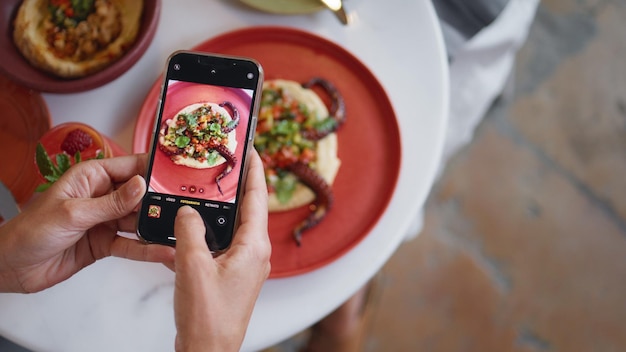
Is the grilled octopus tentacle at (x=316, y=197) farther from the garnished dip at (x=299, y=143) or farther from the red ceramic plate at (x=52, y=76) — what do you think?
the red ceramic plate at (x=52, y=76)

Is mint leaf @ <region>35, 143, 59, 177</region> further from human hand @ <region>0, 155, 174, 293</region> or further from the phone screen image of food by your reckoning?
the phone screen image of food

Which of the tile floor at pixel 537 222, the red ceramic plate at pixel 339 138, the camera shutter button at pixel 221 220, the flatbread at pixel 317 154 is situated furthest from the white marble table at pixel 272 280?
the tile floor at pixel 537 222

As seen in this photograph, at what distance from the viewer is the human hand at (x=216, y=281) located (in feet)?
2.75

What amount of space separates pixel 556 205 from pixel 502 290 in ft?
1.26

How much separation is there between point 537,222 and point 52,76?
172 cm

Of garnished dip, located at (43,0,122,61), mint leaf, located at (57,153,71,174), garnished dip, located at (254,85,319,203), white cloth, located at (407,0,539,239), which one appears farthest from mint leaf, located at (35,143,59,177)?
white cloth, located at (407,0,539,239)

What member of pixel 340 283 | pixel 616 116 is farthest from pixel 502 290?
pixel 340 283

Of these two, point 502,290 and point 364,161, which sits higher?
point 364,161

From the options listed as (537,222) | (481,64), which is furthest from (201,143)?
(537,222)

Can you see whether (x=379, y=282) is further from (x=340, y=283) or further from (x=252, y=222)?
(x=252, y=222)

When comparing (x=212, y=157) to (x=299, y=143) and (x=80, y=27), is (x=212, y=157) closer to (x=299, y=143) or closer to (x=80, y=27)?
(x=299, y=143)

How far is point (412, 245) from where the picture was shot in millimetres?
2137

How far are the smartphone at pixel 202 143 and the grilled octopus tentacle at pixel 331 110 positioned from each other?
0.77 feet

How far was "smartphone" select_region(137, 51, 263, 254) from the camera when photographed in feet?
3.32
